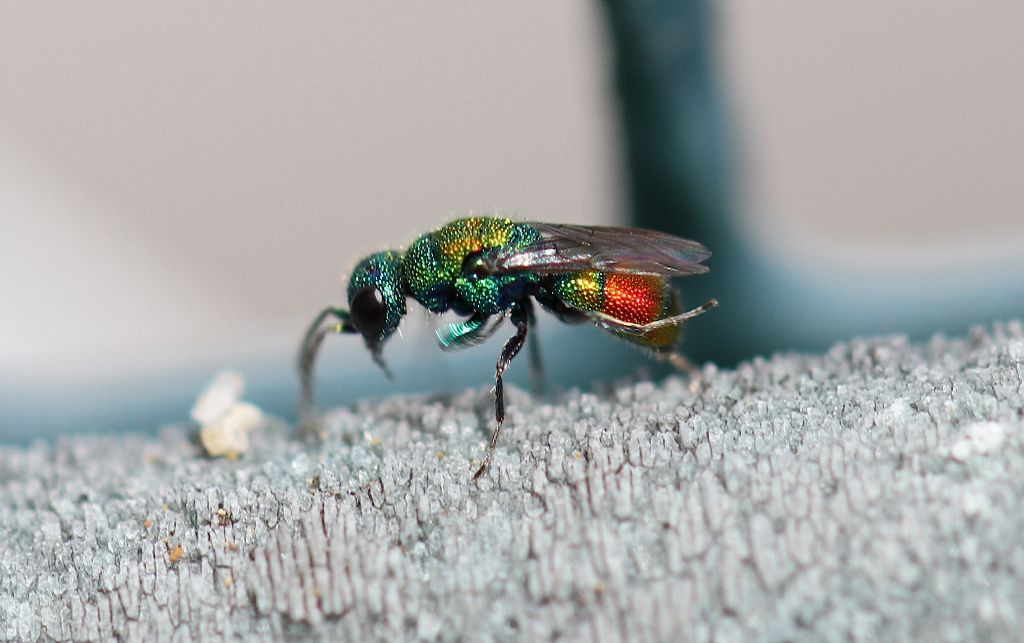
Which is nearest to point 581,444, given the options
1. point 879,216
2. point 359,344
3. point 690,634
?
point 690,634

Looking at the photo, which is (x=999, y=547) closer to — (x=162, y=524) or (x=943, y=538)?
(x=943, y=538)

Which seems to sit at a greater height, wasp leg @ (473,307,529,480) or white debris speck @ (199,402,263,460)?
wasp leg @ (473,307,529,480)

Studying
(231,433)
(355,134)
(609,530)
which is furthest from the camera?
(355,134)

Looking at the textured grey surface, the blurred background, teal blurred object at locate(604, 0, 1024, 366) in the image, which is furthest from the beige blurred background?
the textured grey surface

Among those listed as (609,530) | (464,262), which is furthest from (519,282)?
(609,530)

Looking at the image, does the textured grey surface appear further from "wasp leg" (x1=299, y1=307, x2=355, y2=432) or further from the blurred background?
the blurred background

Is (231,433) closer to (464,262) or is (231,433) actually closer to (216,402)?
(216,402)
